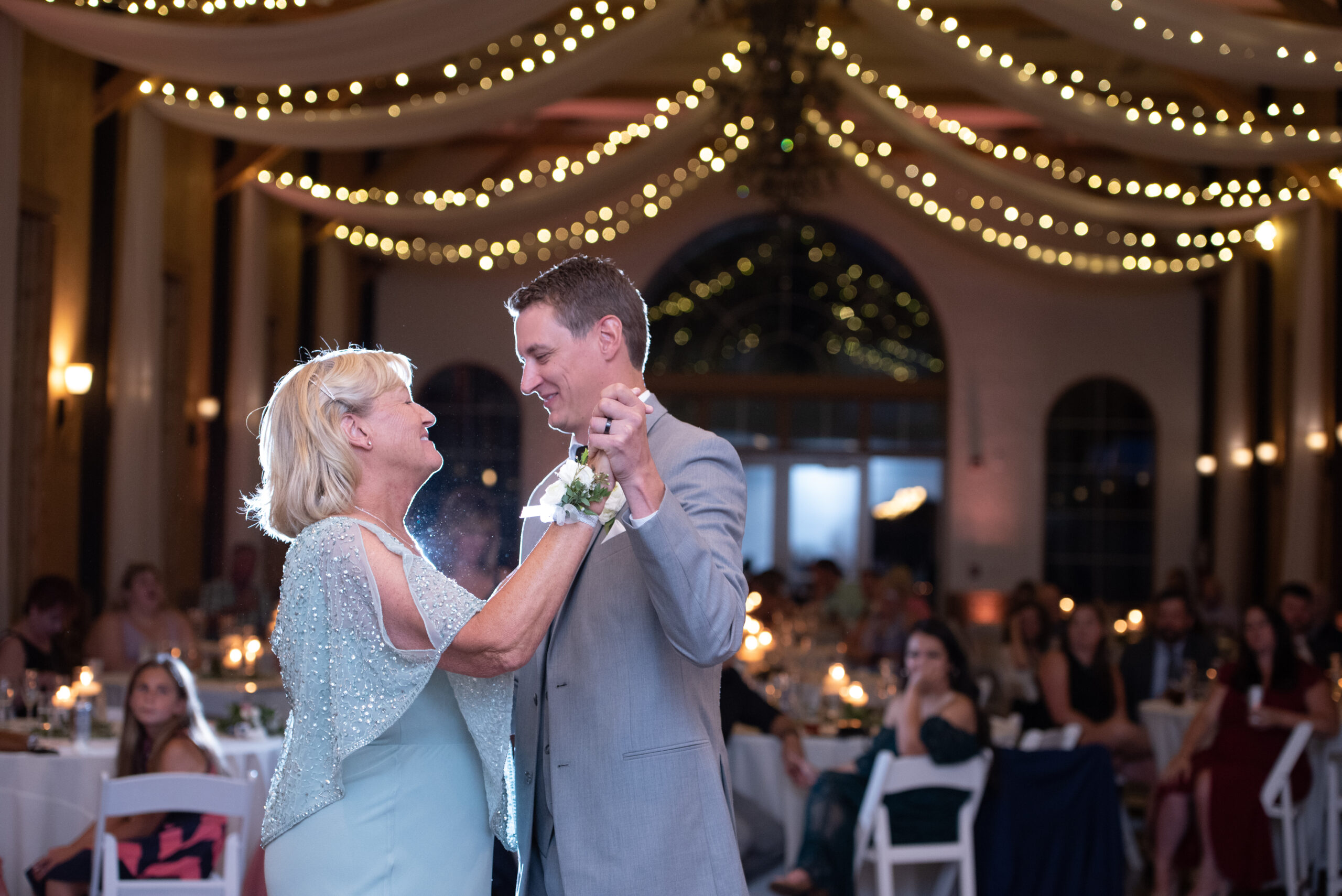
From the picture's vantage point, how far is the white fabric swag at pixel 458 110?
7.78m

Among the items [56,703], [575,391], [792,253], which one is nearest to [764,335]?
[792,253]

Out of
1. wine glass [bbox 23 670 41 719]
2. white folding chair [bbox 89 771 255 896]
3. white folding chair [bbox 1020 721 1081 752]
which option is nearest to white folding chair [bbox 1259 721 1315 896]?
white folding chair [bbox 1020 721 1081 752]

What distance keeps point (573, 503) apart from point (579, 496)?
19 millimetres

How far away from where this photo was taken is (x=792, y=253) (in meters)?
15.0

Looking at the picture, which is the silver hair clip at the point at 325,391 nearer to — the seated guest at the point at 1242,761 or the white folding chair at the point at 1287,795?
the white folding chair at the point at 1287,795

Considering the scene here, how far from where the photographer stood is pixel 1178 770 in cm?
572

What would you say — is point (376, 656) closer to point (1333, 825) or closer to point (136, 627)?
point (1333, 825)

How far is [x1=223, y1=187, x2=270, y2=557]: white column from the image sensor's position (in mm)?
9883

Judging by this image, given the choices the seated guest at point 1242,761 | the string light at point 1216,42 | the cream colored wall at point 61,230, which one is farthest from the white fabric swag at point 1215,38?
the cream colored wall at point 61,230

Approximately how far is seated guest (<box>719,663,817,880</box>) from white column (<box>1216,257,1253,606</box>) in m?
8.81

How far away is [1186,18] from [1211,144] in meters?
1.84

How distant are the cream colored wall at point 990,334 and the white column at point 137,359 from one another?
6.32 m

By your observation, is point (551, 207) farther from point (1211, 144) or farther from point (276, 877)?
point (276, 877)

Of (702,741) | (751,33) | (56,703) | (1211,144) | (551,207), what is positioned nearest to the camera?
(702,741)
